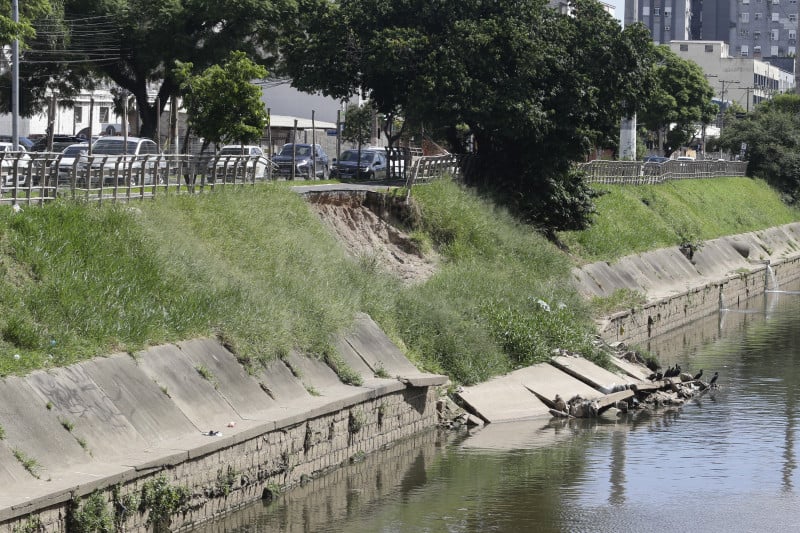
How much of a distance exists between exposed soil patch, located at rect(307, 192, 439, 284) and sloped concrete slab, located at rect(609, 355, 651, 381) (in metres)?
5.43

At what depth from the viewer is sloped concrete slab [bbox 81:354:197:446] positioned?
15836 mm

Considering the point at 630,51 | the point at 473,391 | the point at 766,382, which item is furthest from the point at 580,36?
the point at 473,391

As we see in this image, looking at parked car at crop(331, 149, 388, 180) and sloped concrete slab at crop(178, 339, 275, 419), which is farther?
parked car at crop(331, 149, 388, 180)

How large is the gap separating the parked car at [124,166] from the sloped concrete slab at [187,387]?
242 inches

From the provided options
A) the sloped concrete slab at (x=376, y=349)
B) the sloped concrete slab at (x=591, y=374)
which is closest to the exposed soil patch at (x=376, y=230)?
the sloped concrete slab at (x=591, y=374)

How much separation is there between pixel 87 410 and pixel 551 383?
1247 centimetres

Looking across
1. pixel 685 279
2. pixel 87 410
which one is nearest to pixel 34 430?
pixel 87 410

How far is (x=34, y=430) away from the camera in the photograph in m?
14.3

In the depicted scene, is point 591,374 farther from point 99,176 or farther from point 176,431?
point 176,431

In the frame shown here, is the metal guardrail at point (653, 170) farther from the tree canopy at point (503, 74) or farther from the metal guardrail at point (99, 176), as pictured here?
the metal guardrail at point (99, 176)

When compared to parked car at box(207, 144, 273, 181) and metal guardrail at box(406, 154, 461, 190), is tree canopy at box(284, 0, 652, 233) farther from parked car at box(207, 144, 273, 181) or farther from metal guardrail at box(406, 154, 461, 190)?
parked car at box(207, 144, 273, 181)

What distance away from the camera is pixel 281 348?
19766 millimetres

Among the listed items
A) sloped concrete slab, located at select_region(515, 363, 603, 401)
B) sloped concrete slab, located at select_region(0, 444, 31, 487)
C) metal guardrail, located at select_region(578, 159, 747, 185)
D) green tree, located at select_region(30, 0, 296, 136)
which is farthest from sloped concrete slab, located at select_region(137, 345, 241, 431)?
green tree, located at select_region(30, 0, 296, 136)

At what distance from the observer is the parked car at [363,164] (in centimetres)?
4772
